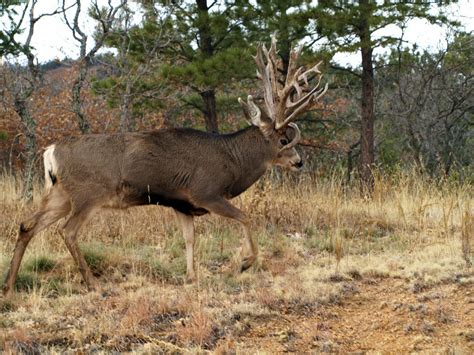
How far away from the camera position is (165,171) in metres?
7.76

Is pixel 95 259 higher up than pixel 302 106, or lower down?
lower down

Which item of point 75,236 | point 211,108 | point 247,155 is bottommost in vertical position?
point 75,236

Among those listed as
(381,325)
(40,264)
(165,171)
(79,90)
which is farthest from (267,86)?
(79,90)

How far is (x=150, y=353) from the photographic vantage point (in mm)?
5168

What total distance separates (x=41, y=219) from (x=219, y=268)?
7.11 feet

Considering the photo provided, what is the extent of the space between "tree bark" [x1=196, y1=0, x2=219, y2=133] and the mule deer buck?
7.28 m

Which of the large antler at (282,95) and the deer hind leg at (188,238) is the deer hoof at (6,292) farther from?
the large antler at (282,95)

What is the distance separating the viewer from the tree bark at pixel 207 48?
52.4ft

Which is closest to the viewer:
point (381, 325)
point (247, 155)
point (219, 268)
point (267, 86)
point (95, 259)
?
point (381, 325)

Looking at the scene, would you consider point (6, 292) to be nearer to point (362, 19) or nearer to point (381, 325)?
point (381, 325)

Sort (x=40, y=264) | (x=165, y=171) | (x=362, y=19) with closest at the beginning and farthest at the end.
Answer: (x=165, y=171)
(x=40, y=264)
(x=362, y=19)

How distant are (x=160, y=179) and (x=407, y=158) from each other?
51.9 feet

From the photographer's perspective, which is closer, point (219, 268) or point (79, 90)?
point (219, 268)

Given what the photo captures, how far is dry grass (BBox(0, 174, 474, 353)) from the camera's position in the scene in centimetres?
564
